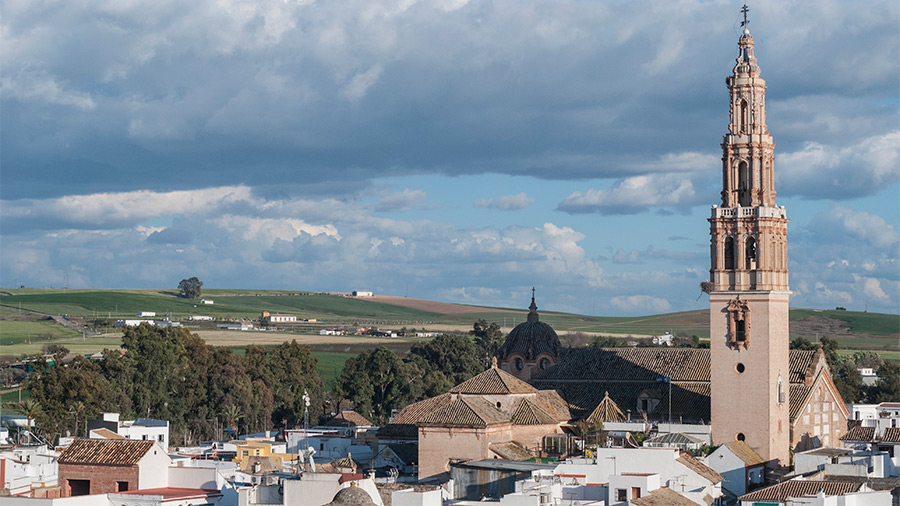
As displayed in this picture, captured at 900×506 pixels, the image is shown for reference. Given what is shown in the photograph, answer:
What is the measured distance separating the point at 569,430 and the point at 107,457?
25566 millimetres

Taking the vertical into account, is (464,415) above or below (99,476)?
above

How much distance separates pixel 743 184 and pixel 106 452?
32879mm

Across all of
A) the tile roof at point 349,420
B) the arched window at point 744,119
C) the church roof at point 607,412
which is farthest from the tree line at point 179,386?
the arched window at point 744,119

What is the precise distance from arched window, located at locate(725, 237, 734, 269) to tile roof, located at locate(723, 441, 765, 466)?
27.9 ft

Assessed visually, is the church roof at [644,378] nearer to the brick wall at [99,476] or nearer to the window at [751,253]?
the window at [751,253]

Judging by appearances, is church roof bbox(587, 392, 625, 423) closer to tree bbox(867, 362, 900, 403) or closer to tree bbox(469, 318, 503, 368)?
tree bbox(867, 362, 900, 403)

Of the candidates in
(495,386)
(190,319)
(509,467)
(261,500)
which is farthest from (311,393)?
(190,319)

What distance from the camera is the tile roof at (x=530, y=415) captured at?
6406 cm

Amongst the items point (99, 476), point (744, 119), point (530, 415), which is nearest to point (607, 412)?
point (530, 415)

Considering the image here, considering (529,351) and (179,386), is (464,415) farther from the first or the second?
(179,386)

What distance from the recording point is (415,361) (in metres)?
108

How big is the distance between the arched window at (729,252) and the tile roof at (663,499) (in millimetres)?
21407

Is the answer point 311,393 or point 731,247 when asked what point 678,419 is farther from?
point 311,393

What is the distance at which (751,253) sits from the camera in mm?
64938
